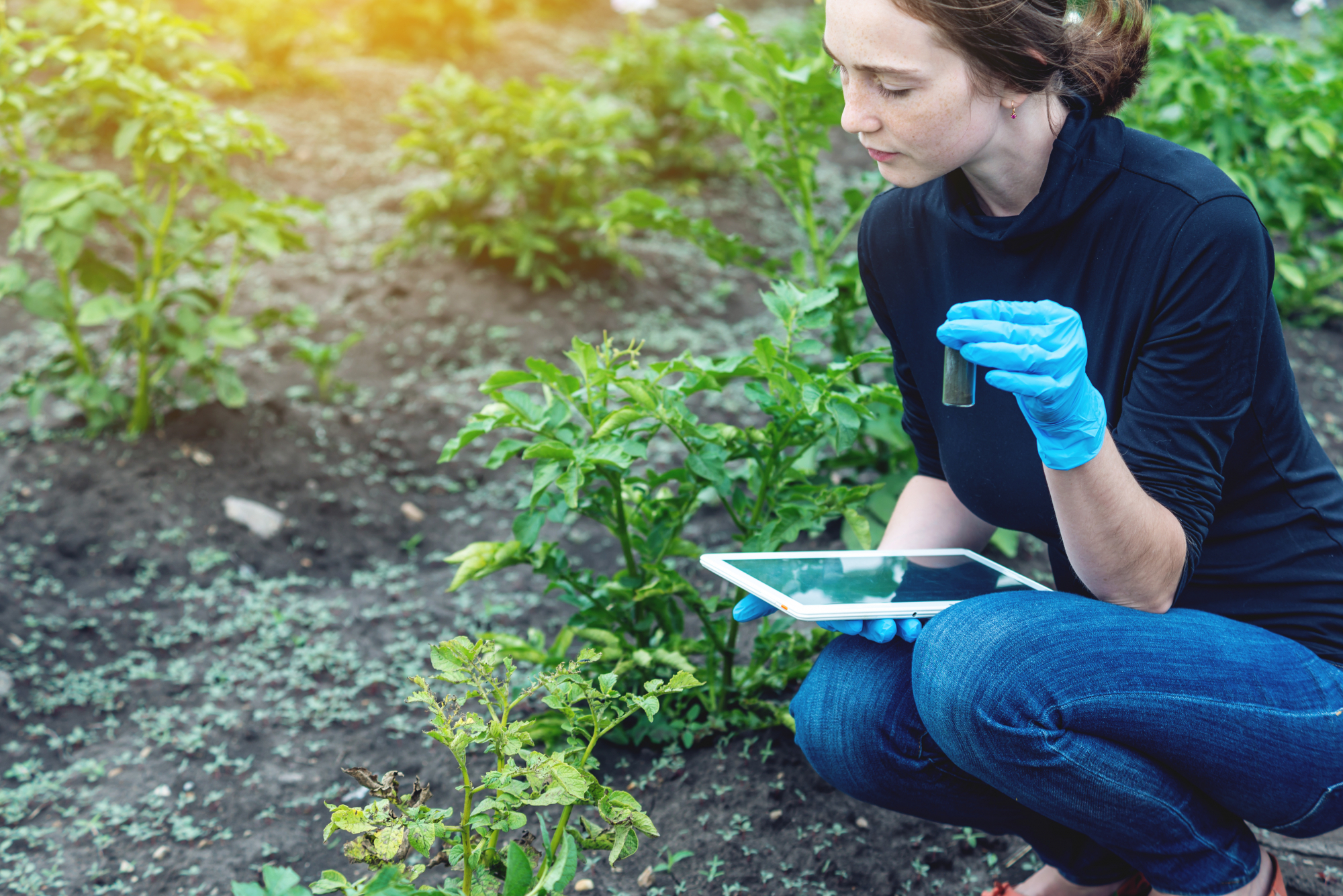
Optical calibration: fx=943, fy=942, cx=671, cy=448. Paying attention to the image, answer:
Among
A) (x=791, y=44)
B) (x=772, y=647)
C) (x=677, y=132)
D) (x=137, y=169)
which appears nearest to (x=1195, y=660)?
(x=772, y=647)

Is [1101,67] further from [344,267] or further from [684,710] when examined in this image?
[344,267]

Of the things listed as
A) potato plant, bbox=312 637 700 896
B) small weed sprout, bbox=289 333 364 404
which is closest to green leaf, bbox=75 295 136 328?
small weed sprout, bbox=289 333 364 404

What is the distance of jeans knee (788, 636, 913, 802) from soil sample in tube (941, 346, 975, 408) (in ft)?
1.61

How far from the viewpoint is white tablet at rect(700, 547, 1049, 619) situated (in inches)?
59.1

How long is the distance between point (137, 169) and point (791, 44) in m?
2.28

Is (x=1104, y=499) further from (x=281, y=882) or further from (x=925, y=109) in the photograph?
(x=281, y=882)

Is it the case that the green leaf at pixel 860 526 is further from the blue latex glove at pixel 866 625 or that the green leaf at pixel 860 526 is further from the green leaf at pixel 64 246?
the green leaf at pixel 64 246

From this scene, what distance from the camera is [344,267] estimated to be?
4.35 meters

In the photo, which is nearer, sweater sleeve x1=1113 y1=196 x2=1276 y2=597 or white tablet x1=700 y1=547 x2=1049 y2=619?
sweater sleeve x1=1113 y1=196 x2=1276 y2=597

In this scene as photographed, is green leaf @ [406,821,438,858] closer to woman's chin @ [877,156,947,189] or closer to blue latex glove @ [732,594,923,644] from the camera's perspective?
blue latex glove @ [732,594,923,644]

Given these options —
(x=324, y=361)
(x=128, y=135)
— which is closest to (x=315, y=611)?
(x=324, y=361)

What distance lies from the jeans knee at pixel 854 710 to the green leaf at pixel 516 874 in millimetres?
558

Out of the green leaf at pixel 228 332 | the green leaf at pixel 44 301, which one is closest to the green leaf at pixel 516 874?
the green leaf at pixel 228 332

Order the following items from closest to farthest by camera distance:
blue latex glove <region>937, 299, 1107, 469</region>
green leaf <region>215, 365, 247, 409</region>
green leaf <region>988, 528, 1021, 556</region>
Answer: blue latex glove <region>937, 299, 1107, 469</region> → green leaf <region>988, 528, 1021, 556</region> → green leaf <region>215, 365, 247, 409</region>
